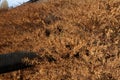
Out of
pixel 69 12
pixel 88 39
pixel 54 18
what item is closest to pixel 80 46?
pixel 88 39

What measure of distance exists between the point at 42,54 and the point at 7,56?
1.15 meters

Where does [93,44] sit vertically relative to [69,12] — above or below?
below

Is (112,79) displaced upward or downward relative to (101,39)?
downward

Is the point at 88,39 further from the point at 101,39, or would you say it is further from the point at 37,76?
the point at 37,76

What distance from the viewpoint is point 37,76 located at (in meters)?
12.3

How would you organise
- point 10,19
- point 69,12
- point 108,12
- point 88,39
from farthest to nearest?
point 10,19
point 69,12
point 108,12
point 88,39

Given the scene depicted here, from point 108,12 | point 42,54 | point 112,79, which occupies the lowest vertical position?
point 112,79

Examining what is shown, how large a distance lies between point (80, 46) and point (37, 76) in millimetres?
2233

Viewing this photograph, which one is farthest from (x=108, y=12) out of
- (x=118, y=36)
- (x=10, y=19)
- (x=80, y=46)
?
(x=10, y=19)

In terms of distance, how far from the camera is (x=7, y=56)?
1152cm

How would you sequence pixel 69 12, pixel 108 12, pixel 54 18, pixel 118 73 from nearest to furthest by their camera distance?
1. pixel 118 73
2. pixel 108 12
3. pixel 69 12
4. pixel 54 18

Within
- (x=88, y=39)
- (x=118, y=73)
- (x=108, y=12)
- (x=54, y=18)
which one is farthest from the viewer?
(x=54, y=18)

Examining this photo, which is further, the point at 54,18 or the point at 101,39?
the point at 54,18

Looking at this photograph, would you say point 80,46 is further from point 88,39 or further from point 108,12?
point 108,12
